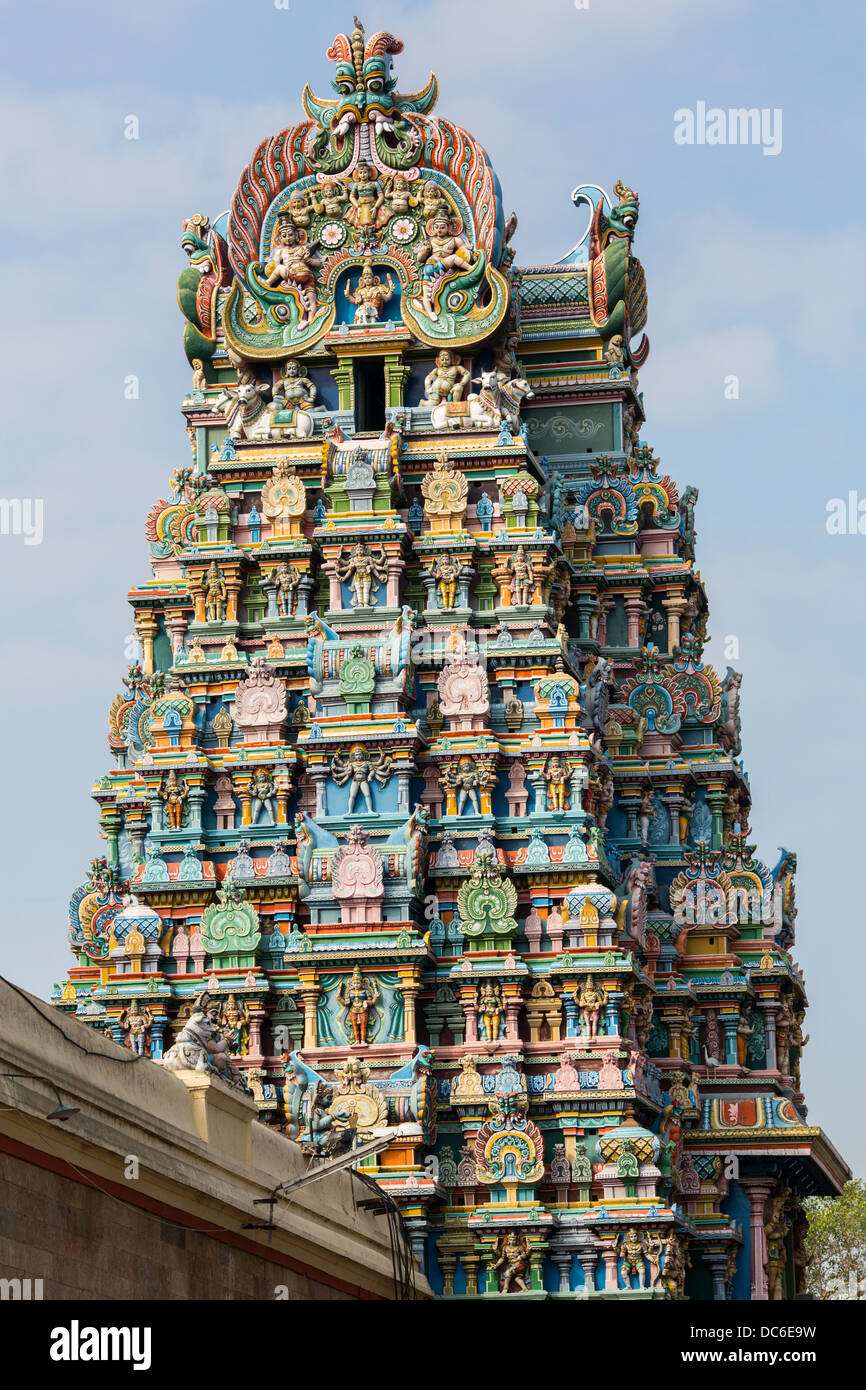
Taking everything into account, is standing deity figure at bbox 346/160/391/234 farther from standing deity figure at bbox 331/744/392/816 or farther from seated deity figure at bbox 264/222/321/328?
standing deity figure at bbox 331/744/392/816

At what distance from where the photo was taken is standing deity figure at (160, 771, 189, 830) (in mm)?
54219

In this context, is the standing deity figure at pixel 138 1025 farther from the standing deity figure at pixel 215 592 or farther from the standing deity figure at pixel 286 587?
the standing deity figure at pixel 286 587

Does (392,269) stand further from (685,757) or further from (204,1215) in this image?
(204,1215)

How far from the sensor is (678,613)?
61.3m

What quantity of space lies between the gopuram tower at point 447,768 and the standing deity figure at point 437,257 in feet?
0.22

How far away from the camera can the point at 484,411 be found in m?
56.3

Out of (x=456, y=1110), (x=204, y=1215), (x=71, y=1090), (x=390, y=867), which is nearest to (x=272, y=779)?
(x=390, y=867)

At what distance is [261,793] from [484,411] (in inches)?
350

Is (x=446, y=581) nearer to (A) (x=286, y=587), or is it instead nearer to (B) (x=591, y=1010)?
(A) (x=286, y=587)

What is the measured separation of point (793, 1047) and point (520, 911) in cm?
1037

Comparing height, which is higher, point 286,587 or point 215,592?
point 215,592

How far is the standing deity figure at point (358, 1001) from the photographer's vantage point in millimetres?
51031

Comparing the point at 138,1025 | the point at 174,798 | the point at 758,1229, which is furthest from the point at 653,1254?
the point at 174,798

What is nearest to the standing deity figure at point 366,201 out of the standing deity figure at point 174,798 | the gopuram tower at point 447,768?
the gopuram tower at point 447,768
